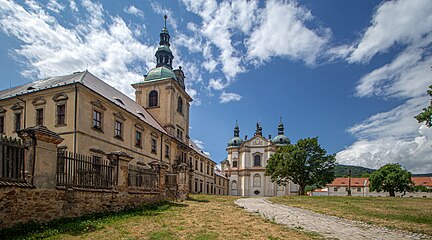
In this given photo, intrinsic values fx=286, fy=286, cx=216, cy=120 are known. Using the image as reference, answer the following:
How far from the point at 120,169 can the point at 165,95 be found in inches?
867

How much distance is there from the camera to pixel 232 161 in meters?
65.2

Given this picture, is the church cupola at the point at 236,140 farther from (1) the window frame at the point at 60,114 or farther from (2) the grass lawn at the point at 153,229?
(2) the grass lawn at the point at 153,229

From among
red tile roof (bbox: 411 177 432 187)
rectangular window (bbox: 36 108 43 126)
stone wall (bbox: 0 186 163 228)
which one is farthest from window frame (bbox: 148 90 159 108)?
red tile roof (bbox: 411 177 432 187)

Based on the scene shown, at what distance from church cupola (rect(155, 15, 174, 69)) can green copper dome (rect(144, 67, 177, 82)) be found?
2.07m

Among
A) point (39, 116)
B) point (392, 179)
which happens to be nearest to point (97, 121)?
point (39, 116)

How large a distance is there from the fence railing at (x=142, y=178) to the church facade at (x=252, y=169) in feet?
158

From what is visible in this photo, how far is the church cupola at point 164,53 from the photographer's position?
37.0 m

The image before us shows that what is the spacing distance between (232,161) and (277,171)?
23.0 metres

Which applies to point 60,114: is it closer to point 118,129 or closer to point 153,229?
point 118,129

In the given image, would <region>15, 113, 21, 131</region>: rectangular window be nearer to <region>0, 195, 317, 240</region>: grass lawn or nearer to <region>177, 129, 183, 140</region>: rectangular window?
<region>0, 195, 317, 240</region>: grass lawn

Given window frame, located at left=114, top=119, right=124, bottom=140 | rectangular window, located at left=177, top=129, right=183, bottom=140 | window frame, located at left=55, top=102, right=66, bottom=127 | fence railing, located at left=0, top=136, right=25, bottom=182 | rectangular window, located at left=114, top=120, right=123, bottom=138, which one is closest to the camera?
fence railing, located at left=0, top=136, right=25, bottom=182

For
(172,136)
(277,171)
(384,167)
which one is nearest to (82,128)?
(172,136)

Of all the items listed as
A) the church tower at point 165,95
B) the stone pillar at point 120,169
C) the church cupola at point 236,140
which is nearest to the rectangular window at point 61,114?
the stone pillar at point 120,169

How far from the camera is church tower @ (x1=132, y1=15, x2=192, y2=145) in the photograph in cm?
3303
